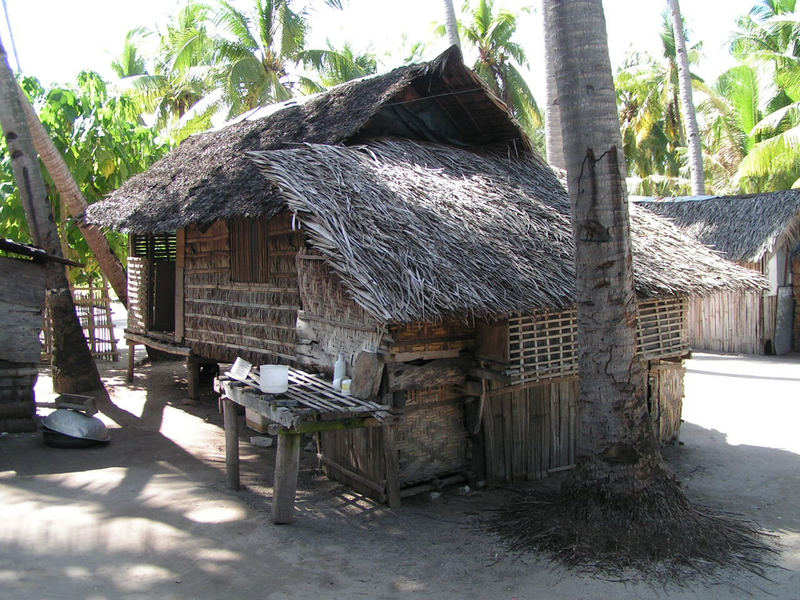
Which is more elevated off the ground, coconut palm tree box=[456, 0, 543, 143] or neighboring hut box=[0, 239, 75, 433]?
coconut palm tree box=[456, 0, 543, 143]

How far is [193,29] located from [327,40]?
5.07 m

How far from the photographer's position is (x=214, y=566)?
17.2 ft

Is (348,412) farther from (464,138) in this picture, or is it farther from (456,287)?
(464,138)

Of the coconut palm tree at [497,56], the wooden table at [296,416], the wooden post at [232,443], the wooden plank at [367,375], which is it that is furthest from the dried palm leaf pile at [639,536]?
the coconut palm tree at [497,56]

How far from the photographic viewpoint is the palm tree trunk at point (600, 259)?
5531 millimetres

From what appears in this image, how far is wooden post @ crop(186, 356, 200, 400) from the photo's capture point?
10.9 metres

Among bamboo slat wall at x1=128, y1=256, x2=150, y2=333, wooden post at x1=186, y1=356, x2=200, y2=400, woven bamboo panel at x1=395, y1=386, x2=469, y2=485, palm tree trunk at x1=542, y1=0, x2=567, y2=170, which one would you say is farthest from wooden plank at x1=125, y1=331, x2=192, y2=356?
palm tree trunk at x1=542, y1=0, x2=567, y2=170

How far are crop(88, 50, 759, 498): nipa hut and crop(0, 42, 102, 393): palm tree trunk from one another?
4.28 ft

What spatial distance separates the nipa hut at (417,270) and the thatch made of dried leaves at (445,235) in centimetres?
2

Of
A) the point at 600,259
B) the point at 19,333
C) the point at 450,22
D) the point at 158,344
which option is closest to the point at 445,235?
the point at 600,259

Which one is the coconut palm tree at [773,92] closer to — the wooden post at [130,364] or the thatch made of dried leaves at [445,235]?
the thatch made of dried leaves at [445,235]

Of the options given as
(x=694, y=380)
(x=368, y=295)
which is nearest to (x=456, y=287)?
(x=368, y=295)

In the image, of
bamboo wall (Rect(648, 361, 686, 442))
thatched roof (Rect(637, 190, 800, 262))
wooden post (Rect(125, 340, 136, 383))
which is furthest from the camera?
thatched roof (Rect(637, 190, 800, 262))

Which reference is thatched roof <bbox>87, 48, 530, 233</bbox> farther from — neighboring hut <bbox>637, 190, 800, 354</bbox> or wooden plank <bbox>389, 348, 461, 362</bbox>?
neighboring hut <bbox>637, 190, 800, 354</bbox>
